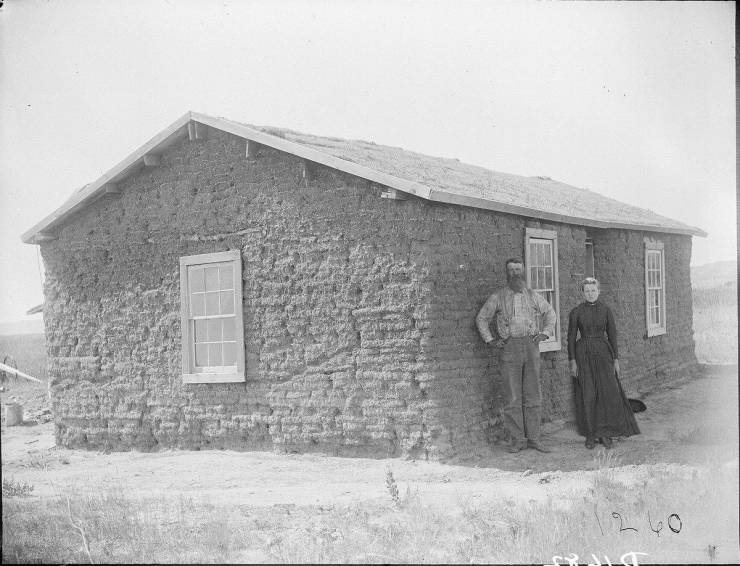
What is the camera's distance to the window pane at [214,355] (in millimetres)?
11077

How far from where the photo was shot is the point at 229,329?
11023mm

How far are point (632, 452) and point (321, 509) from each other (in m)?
4.13

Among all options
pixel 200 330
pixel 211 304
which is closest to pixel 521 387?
pixel 211 304

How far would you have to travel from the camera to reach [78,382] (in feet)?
39.4

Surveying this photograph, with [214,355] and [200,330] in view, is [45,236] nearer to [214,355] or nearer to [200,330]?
[200,330]

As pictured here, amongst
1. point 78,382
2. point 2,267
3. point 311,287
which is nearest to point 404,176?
point 311,287

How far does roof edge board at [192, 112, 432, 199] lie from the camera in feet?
30.3

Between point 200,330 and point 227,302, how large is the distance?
1.92ft

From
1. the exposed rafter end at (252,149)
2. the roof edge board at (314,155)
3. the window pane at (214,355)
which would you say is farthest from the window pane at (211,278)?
the roof edge board at (314,155)

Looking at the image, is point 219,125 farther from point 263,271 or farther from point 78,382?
point 78,382

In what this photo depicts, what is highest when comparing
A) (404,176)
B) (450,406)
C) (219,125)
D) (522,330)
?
(219,125)

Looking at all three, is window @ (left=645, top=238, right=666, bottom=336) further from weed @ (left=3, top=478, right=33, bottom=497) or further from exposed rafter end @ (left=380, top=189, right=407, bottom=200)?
weed @ (left=3, top=478, right=33, bottom=497)

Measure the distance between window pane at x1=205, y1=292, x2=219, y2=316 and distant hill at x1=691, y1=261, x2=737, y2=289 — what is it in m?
Answer: 6.49

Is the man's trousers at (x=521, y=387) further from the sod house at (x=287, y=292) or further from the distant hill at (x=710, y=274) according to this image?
the distant hill at (x=710, y=274)
